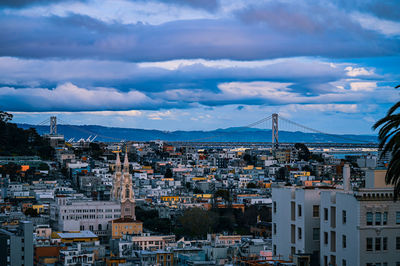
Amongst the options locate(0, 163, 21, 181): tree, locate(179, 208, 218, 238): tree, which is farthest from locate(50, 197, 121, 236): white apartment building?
locate(0, 163, 21, 181): tree

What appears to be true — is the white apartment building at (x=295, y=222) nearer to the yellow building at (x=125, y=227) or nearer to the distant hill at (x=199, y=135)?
the yellow building at (x=125, y=227)

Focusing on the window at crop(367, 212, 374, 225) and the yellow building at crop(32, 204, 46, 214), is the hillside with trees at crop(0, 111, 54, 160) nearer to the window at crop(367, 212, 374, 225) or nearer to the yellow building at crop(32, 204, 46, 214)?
the yellow building at crop(32, 204, 46, 214)

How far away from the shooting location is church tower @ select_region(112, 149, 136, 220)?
7875 centimetres

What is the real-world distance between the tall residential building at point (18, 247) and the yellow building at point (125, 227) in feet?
83.2

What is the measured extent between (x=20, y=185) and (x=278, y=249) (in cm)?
7091

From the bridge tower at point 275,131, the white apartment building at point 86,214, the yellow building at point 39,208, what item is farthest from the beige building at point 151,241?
the bridge tower at point 275,131

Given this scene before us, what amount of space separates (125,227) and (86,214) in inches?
262

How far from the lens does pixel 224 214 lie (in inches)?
3059

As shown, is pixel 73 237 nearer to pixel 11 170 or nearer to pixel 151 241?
pixel 151 241

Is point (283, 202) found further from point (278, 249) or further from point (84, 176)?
point (84, 176)

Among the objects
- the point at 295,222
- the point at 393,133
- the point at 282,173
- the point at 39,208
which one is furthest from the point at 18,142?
the point at 393,133

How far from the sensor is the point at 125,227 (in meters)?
70.6

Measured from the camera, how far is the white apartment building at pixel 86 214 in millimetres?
74500

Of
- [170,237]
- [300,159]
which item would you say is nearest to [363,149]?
[300,159]
